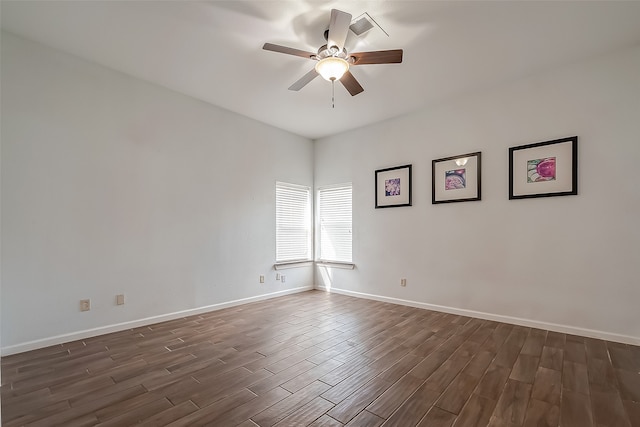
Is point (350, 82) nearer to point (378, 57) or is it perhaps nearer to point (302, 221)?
point (378, 57)

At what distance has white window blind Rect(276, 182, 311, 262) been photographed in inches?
207

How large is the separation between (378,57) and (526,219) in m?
2.62

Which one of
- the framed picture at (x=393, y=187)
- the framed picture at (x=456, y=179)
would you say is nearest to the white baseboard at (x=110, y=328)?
the framed picture at (x=393, y=187)

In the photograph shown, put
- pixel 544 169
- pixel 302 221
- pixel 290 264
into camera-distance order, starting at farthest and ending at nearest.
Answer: pixel 302 221 < pixel 290 264 < pixel 544 169

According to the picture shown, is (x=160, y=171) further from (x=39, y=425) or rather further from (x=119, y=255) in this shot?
(x=39, y=425)

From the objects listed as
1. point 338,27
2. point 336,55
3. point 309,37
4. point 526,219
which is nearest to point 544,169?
point 526,219

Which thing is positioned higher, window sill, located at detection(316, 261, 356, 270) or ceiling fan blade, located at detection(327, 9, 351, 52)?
ceiling fan blade, located at detection(327, 9, 351, 52)

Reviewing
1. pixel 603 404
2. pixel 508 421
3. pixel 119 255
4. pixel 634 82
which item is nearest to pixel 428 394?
pixel 508 421

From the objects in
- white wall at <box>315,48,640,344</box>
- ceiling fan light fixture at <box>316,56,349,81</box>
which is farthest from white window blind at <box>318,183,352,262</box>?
ceiling fan light fixture at <box>316,56,349,81</box>

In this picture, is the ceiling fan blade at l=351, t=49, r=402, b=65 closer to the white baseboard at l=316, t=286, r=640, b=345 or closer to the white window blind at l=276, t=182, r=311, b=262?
the white window blind at l=276, t=182, r=311, b=262

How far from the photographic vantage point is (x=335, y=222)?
217 inches

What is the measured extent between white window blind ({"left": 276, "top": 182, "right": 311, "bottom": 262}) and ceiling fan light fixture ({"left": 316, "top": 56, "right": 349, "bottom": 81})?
9.21 ft

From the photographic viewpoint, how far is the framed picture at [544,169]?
3207 mm

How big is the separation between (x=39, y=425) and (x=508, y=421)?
2849 millimetres
